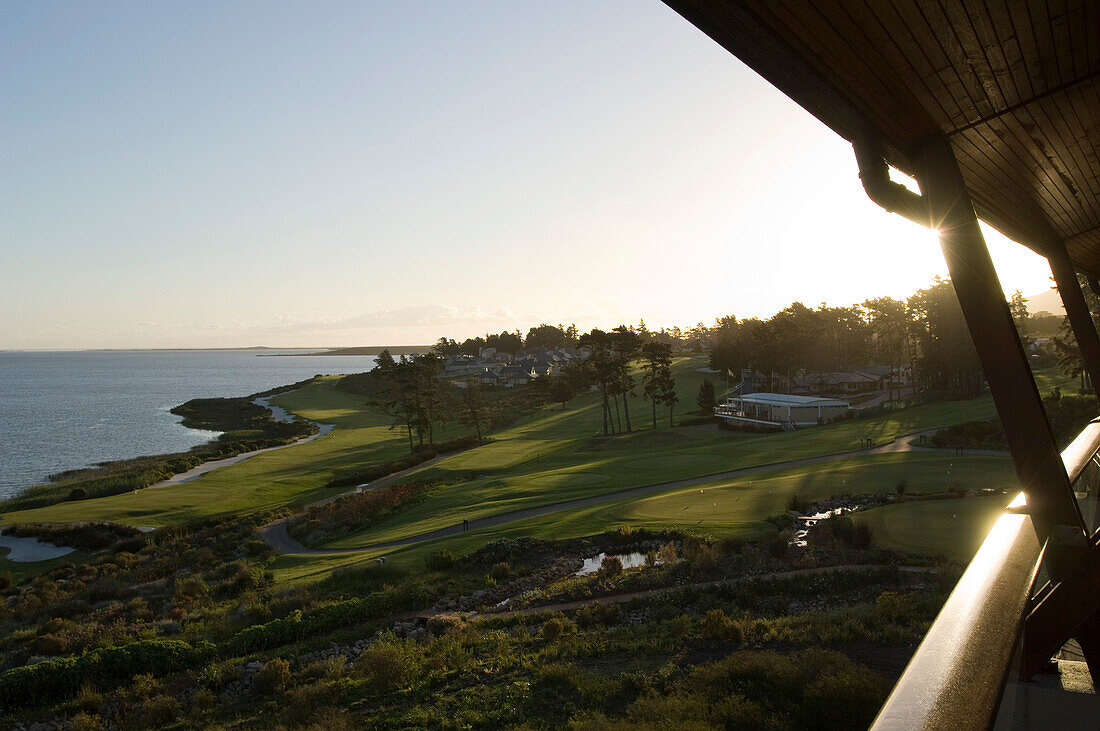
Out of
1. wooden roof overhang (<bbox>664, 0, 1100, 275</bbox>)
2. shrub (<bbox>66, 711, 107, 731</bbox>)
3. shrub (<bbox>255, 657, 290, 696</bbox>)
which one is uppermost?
wooden roof overhang (<bbox>664, 0, 1100, 275</bbox>)

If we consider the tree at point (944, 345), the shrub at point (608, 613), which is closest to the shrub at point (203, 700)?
the shrub at point (608, 613)

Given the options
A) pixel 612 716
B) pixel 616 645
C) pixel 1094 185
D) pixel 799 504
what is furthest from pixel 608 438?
pixel 1094 185

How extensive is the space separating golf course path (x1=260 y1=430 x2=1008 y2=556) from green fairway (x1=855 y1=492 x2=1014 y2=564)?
10214 mm

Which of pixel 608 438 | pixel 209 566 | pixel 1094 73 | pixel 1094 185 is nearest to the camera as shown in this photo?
pixel 1094 73

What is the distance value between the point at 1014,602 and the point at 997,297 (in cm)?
167

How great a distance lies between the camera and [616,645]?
11.6 m

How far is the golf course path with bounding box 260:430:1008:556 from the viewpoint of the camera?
24.6 meters

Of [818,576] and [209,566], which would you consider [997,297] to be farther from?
[209,566]

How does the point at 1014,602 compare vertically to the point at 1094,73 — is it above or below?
below

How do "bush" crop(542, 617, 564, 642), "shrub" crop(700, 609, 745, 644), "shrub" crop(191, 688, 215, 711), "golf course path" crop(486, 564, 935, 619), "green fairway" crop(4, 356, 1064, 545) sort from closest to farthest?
"shrub" crop(700, 609, 745, 644) < "shrub" crop(191, 688, 215, 711) < "bush" crop(542, 617, 564, 642) < "golf course path" crop(486, 564, 935, 619) < "green fairway" crop(4, 356, 1064, 545)

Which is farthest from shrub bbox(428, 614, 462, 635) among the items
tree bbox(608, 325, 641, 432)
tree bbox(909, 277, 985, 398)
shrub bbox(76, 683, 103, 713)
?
tree bbox(909, 277, 985, 398)

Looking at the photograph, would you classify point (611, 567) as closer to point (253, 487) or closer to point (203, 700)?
point (203, 700)

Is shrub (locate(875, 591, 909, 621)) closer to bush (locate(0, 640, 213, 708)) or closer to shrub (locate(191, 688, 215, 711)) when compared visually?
shrub (locate(191, 688, 215, 711))

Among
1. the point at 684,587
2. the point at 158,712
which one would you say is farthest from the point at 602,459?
the point at 158,712
